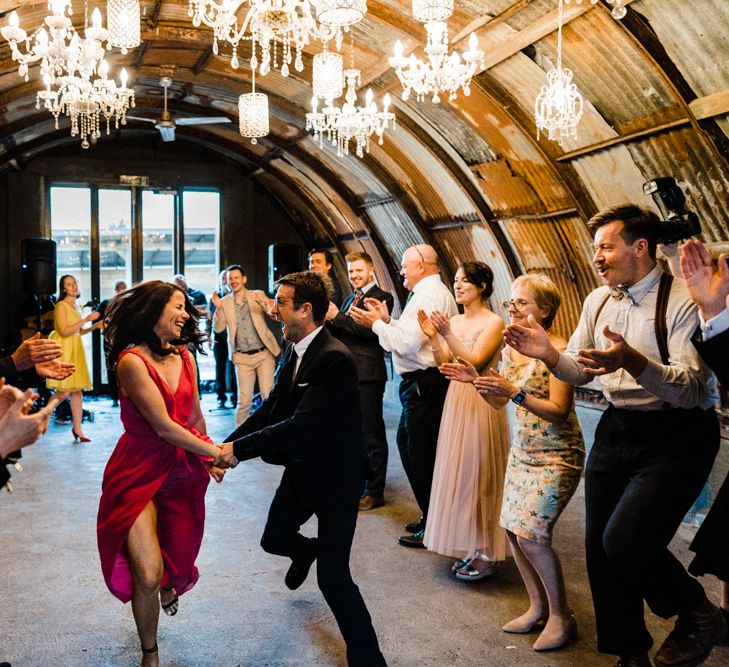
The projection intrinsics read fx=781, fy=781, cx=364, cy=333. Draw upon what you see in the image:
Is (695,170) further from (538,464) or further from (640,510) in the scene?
(640,510)

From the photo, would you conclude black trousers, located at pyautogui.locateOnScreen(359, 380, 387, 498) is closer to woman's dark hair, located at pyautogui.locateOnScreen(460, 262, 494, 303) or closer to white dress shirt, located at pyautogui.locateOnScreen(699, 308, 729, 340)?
woman's dark hair, located at pyautogui.locateOnScreen(460, 262, 494, 303)

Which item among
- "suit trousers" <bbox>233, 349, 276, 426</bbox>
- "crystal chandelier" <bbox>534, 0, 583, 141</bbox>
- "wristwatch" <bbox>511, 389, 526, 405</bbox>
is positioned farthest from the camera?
"suit trousers" <bbox>233, 349, 276, 426</bbox>

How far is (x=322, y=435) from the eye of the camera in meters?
2.97

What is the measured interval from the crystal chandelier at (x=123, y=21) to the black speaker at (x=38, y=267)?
6.44 m

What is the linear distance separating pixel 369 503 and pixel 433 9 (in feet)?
10.5

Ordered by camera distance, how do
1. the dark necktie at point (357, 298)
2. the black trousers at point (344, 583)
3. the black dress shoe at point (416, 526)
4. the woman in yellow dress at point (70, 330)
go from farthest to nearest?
the woman in yellow dress at point (70, 330) → the dark necktie at point (357, 298) → the black dress shoe at point (416, 526) → the black trousers at point (344, 583)

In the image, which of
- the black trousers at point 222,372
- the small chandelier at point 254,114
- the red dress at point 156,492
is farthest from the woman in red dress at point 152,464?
the black trousers at point 222,372

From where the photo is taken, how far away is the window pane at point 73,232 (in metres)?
12.7

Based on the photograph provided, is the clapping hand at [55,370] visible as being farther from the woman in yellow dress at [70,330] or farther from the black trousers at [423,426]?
the woman in yellow dress at [70,330]

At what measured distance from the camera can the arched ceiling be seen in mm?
4508

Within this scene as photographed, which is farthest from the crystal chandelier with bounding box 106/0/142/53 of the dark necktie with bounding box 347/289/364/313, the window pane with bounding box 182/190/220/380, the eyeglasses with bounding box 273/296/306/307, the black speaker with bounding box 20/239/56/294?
the window pane with bounding box 182/190/220/380

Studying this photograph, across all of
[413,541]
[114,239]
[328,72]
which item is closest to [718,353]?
[413,541]

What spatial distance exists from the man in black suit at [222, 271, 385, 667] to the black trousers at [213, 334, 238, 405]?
24.3 feet

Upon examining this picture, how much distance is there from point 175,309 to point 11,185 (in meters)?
10.4
